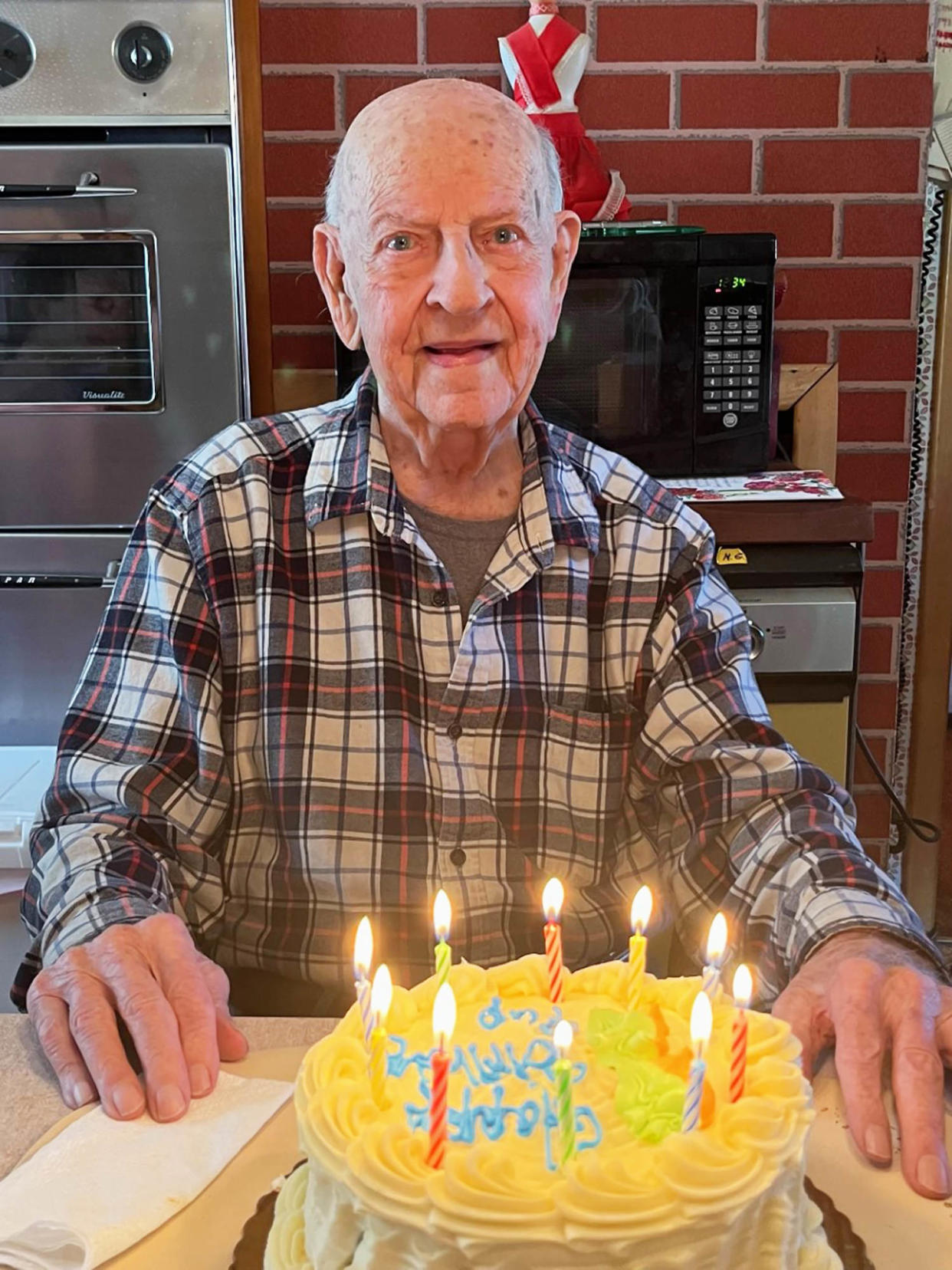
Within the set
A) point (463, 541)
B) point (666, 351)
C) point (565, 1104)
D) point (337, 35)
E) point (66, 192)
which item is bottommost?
point (565, 1104)

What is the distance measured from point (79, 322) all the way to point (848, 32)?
1528 millimetres

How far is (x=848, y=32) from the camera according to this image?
2377 millimetres

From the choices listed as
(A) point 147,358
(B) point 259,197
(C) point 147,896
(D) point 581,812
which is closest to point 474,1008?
(C) point 147,896

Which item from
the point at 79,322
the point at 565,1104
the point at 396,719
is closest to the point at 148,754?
the point at 396,719

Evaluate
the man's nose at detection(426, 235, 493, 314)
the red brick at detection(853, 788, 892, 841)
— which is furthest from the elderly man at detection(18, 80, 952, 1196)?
the red brick at detection(853, 788, 892, 841)

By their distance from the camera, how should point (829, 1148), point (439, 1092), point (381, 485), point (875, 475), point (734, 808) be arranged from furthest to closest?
1. point (875, 475)
2. point (381, 485)
3. point (734, 808)
4. point (829, 1148)
5. point (439, 1092)

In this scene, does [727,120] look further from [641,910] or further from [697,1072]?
[697,1072]

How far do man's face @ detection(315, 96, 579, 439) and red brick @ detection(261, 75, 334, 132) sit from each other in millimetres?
1193

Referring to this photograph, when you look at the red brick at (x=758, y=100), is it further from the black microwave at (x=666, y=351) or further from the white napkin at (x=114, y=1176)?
the white napkin at (x=114, y=1176)

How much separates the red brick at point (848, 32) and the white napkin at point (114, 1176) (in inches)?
85.8

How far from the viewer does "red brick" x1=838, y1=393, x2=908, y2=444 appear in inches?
99.3

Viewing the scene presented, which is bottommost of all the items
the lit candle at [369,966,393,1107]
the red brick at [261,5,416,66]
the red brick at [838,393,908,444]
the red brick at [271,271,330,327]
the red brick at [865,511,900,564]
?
the lit candle at [369,966,393,1107]

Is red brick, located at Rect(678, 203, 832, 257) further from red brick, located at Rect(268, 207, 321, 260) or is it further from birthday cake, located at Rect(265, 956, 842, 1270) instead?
birthday cake, located at Rect(265, 956, 842, 1270)

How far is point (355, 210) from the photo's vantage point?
132 centimetres
